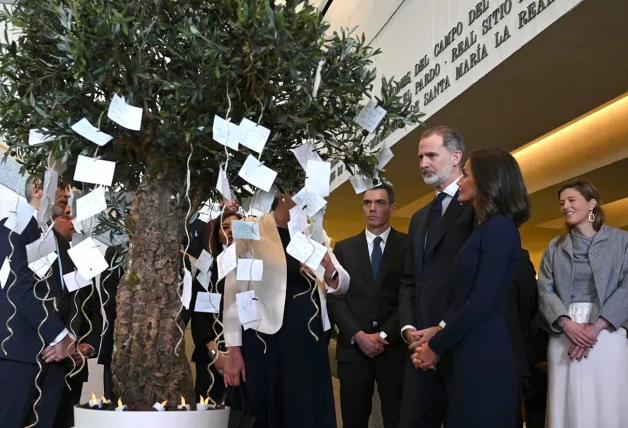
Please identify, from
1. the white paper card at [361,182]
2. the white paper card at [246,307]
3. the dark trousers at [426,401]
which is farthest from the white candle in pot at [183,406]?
the dark trousers at [426,401]

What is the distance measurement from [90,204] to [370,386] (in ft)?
6.70

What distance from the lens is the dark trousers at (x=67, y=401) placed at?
378cm

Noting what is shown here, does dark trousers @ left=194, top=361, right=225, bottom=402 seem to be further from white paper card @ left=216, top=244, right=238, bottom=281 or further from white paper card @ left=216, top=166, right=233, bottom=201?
white paper card @ left=216, top=166, right=233, bottom=201

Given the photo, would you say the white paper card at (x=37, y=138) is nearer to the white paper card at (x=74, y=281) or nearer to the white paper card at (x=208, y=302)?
the white paper card at (x=74, y=281)

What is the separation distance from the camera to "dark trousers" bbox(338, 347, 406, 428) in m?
3.64

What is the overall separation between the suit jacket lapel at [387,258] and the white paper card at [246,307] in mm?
1487

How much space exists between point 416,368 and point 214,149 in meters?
1.26

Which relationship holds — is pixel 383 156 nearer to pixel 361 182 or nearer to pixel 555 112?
pixel 361 182

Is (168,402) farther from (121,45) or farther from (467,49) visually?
(467,49)

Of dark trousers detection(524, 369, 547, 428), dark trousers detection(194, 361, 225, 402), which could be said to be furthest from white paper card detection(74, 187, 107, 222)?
dark trousers detection(524, 369, 547, 428)

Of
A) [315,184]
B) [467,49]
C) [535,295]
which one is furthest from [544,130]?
[315,184]

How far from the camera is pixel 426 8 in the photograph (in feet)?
19.9

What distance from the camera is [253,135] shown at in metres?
2.15

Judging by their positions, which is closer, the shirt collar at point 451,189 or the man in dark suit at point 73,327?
the shirt collar at point 451,189
